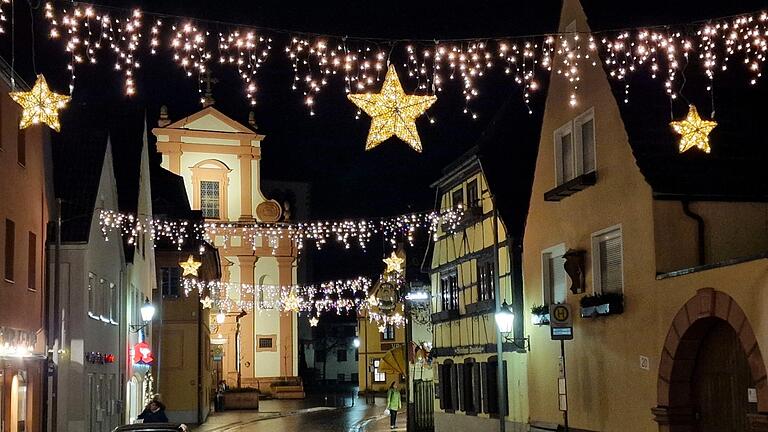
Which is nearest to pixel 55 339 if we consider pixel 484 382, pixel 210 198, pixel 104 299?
pixel 104 299

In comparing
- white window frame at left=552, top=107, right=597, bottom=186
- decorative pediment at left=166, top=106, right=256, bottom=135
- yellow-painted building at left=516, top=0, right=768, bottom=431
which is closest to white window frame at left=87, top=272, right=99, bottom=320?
yellow-painted building at left=516, top=0, right=768, bottom=431

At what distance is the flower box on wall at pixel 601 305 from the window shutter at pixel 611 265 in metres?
0.32

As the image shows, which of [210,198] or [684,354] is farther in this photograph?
[210,198]

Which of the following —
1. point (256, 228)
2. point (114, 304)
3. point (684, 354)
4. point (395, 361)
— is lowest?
point (395, 361)

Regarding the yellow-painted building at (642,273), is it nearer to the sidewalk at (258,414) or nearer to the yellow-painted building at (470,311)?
the yellow-painted building at (470,311)

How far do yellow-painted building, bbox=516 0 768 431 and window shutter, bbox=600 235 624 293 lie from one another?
42 mm

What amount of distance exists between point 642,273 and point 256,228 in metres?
47.4

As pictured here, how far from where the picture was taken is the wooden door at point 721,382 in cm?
1727

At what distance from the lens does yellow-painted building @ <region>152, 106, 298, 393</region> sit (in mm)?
64688

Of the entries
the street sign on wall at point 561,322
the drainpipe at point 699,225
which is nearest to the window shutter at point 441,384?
the street sign on wall at point 561,322

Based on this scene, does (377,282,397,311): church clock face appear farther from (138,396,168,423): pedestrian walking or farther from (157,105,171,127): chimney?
(157,105,171,127): chimney

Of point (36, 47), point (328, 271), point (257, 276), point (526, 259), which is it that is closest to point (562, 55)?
point (526, 259)

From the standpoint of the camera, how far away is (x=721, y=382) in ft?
58.5

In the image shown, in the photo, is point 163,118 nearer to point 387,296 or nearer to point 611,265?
point 387,296
